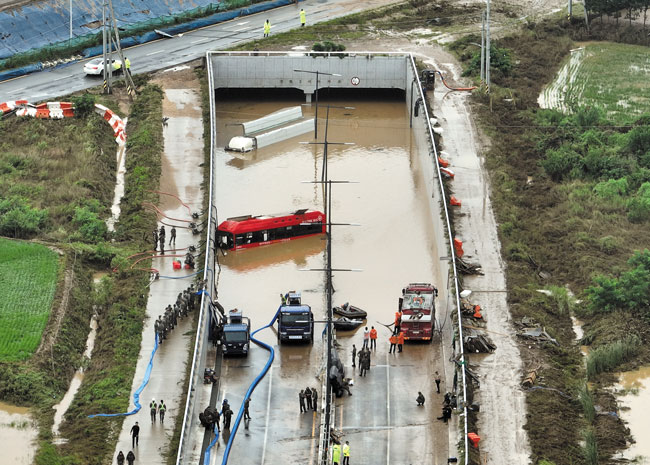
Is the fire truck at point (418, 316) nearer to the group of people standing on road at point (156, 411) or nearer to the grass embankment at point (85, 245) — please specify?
the grass embankment at point (85, 245)

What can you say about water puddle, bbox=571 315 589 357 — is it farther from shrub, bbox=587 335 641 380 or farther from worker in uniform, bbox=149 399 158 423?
worker in uniform, bbox=149 399 158 423

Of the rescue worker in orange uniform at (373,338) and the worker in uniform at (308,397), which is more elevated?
the rescue worker in orange uniform at (373,338)

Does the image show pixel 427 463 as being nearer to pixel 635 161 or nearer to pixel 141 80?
pixel 635 161

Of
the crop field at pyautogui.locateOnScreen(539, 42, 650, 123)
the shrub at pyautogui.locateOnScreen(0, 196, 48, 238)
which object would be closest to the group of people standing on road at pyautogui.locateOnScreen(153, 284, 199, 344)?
the shrub at pyautogui.locateOnScreen(0, 196, 48, 238)

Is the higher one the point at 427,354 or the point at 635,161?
the point at 635,161

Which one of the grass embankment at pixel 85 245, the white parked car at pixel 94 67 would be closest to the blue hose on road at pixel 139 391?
the grass embankment at pixel 85 245

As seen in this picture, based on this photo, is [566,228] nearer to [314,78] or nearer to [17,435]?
[314,78]

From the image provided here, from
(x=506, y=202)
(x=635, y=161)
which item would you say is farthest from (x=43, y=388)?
(x=635, y=161)
